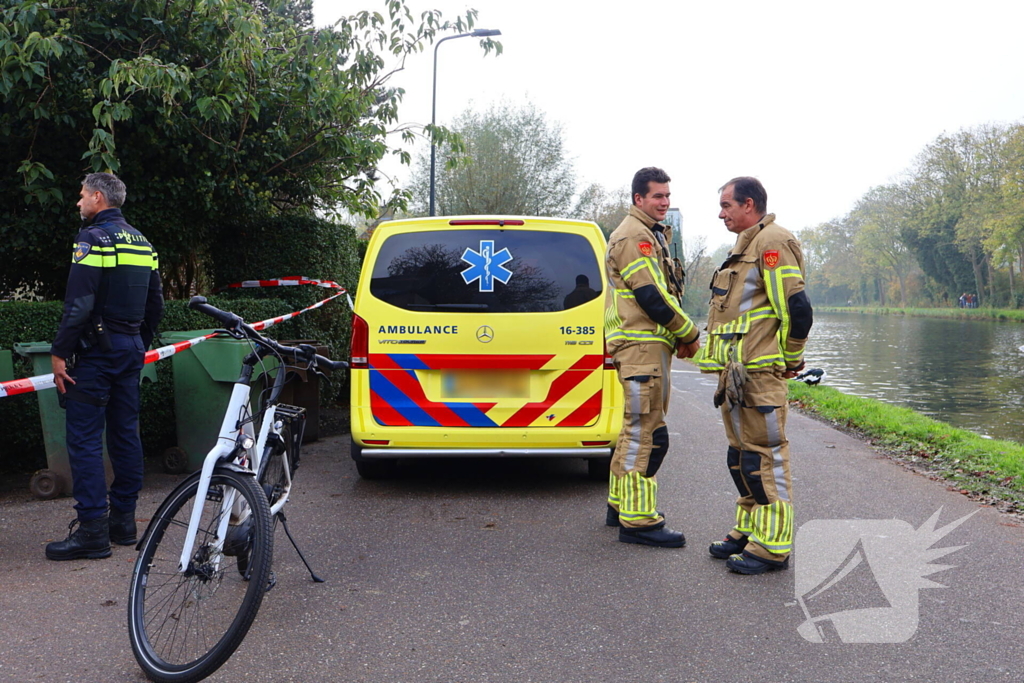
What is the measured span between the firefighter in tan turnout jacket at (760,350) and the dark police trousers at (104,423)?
300 cm

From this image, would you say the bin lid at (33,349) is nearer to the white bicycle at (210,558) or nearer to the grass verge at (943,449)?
the white bicycle at (210,558)

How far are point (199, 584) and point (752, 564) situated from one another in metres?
2.51

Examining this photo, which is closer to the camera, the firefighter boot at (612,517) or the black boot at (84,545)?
the black boot at (84,545)

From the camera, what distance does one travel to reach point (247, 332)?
11.7 ft

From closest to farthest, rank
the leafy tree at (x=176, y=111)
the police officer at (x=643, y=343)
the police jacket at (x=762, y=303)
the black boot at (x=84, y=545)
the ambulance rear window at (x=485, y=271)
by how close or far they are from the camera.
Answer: the police jacket at (x=762, y=303)
the black boot at (x=84, y=545)
the police officer at (x=643, y=343)
the ambulance rear window at (x=485, y=271)
the leafy tree at (x=176, y=111)

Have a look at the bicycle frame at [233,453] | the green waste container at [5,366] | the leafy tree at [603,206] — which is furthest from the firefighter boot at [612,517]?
the leafy tree at [603,206]

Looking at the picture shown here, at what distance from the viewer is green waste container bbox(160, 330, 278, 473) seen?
6.63 meters

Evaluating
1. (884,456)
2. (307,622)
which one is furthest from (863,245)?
(307,622)

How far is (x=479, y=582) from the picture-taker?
4.32m

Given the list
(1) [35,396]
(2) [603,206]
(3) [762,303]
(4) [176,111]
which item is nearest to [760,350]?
(3) [762,303]

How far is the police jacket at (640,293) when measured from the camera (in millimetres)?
4812

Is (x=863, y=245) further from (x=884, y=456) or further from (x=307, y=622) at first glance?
(x=307, y=622)

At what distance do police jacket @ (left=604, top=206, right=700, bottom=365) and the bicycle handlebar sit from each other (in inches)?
69.9

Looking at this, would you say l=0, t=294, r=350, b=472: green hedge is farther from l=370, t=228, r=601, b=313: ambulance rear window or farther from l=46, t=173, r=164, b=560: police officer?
l=370, t=228, r=601, b=313: ambulance rear window
